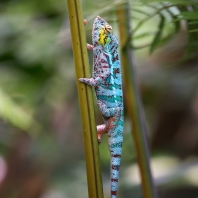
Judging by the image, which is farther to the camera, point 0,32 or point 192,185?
point 0,32

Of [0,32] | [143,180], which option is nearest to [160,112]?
[0,32]

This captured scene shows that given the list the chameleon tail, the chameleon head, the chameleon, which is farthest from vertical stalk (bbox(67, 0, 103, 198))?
the chameleon head

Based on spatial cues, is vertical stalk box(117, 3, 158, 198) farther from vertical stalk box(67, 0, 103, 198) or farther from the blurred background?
vertical stalk box(67, 0, 103, 198)

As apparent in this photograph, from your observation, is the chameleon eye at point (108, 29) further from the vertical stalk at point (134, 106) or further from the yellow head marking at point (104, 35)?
the vertical stalk at point (134, 106)

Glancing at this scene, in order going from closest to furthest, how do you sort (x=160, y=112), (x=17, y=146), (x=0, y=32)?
(x=17, y=146)
(x=0, y=32)
(x=160, y=112)

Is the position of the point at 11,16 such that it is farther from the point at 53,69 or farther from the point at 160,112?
the point at 160,112

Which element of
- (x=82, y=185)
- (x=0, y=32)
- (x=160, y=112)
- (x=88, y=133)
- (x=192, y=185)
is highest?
(x=0, y=32)

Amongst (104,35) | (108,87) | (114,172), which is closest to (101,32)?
(104,35)
